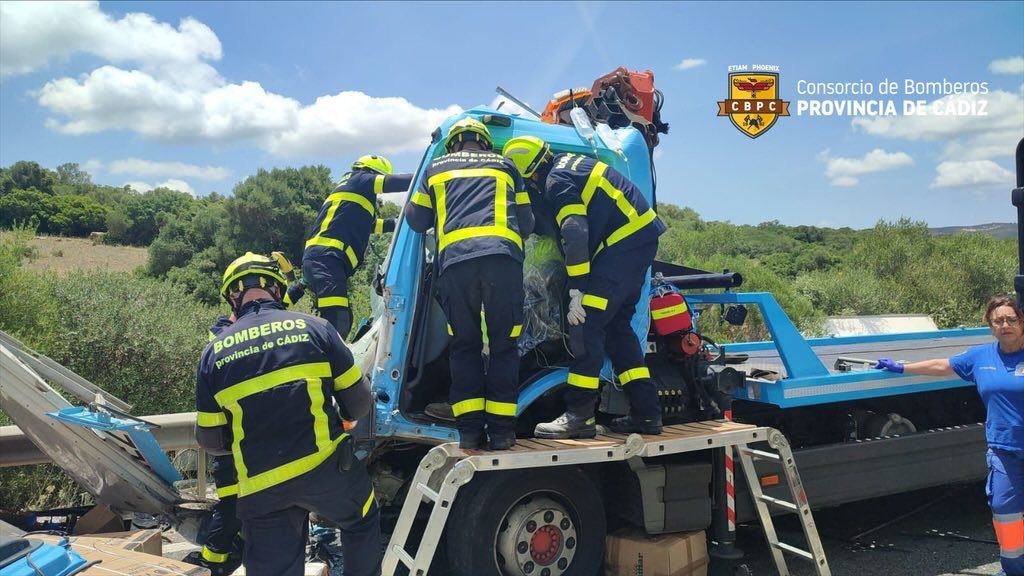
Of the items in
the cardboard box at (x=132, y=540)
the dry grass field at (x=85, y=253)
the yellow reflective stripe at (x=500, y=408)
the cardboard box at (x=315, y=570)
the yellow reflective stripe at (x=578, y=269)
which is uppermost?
the dry grass field at (x=85, y=253)

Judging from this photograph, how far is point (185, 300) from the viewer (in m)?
9.48

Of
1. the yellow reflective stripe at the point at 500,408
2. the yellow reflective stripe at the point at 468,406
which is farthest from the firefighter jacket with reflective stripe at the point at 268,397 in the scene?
the yellow reflective stripe at the point at 500,408

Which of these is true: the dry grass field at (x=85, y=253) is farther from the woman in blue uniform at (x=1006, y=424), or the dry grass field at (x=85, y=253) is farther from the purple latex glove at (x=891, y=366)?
the woman in blue uniform at (x=1006, y=424)

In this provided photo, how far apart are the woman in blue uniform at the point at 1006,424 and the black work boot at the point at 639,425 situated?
6.44ft

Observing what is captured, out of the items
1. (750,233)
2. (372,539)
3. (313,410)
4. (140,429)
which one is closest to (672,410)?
(372,539)

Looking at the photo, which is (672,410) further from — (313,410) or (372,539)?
(313,410)

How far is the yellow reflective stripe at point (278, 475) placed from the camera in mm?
2820

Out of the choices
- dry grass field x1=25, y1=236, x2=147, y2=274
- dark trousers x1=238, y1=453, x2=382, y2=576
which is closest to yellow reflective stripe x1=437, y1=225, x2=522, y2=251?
dark trousers x1=238, y1=453, x2=382, y2=576

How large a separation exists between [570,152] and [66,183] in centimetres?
4027

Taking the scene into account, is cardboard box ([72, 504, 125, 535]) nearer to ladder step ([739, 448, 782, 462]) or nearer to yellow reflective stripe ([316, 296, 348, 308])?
yellow reflective stripe ([316, 296, 348, 308])

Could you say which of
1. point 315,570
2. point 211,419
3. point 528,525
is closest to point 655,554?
point 528,525

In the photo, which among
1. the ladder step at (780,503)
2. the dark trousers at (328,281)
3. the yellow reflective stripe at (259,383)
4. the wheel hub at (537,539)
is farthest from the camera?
the dark trousers at (328,281)

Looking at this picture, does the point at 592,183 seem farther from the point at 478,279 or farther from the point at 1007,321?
the point at 1007,321

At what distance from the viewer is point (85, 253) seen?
82.9 feet
